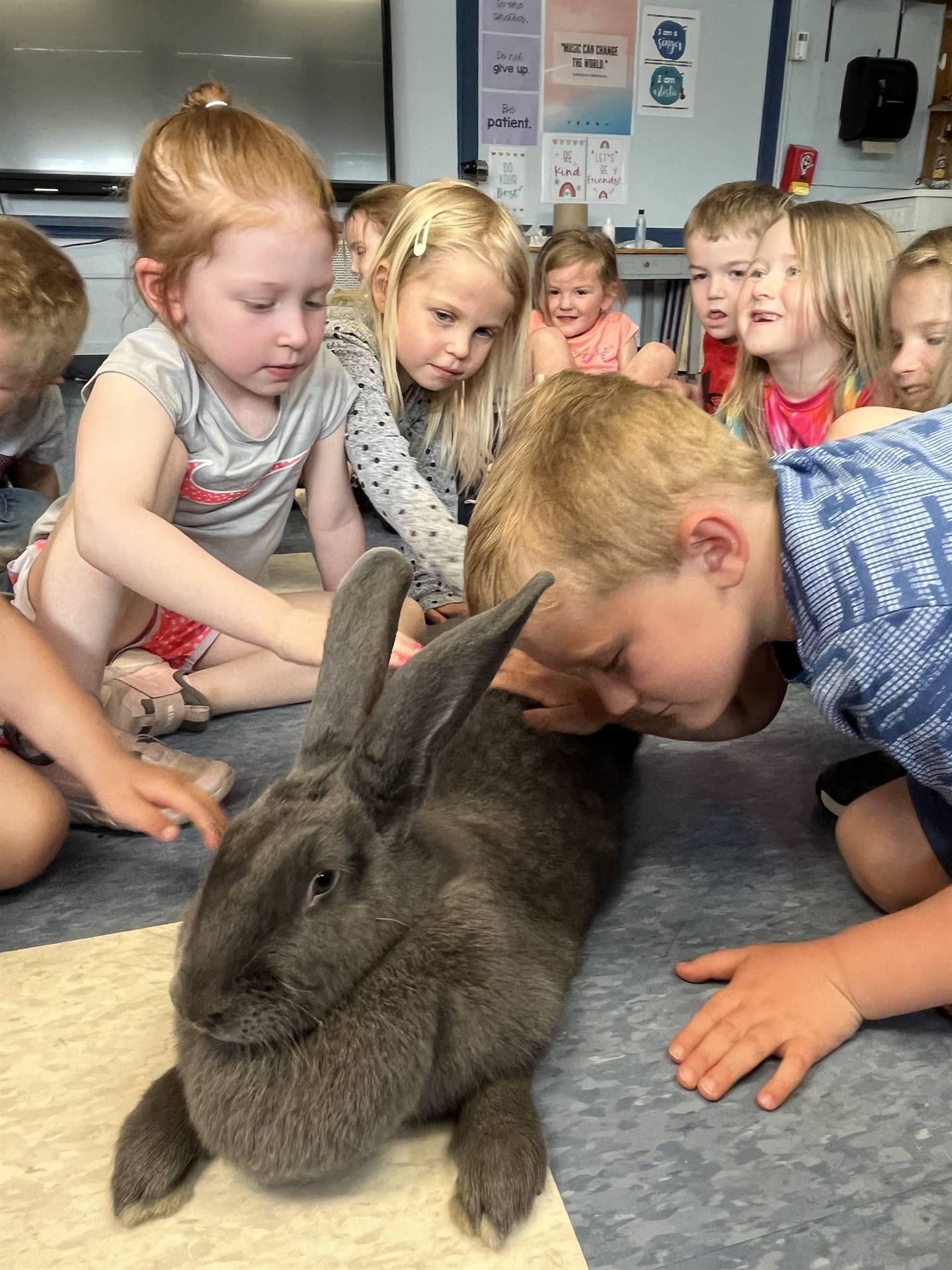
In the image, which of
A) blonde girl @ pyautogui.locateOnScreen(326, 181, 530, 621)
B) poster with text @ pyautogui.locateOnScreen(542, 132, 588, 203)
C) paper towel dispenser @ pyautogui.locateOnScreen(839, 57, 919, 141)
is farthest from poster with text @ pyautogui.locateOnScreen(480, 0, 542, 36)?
blonde girl @ pyautogui.locateOnScreen(326, 181, 530, 621)

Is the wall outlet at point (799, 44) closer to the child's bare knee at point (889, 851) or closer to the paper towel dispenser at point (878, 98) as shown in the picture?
the paper towel dispenser at point (878, 98)

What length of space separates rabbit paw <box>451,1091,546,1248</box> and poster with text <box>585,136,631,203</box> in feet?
16.0

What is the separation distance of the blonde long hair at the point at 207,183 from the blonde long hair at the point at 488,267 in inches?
14.4

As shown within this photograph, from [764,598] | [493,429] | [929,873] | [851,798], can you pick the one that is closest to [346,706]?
[764,598]

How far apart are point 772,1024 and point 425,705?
1.41ft

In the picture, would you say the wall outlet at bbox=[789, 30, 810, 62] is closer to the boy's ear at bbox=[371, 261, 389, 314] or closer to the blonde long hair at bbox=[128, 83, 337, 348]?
the boy's ear at bbox=[371, 261, 389, 314]

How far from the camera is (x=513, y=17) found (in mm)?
4379

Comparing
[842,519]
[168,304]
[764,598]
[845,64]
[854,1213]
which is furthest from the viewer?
[845,64]

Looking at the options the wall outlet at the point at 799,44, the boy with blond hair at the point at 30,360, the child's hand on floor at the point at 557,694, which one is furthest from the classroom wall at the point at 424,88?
the child's hand on floor at the point at 557,694

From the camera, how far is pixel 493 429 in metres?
1.83

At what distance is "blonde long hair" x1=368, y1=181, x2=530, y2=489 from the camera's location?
161 cm

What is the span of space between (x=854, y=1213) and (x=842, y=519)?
1.72ft

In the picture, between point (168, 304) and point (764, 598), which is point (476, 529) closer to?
point (764, 598)

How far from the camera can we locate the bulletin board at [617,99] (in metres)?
4.45
